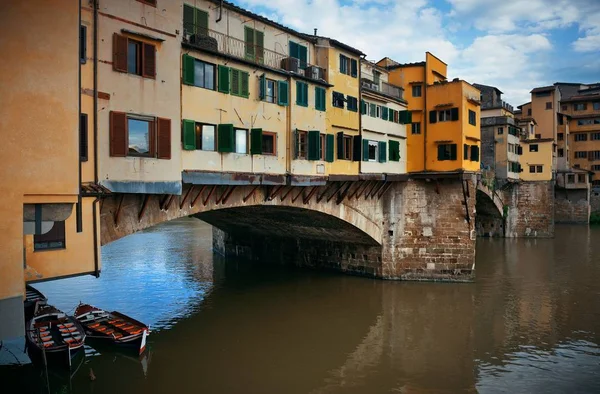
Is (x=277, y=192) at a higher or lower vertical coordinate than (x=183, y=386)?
higher

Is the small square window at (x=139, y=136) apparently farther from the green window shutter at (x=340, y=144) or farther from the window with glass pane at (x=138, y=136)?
the green window shutter at (x=340, y=144)

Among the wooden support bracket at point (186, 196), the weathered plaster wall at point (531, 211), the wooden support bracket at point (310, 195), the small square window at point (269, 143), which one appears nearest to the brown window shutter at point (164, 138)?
the wooden support bracket at point (186, 196)

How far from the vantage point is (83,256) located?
12.9 metres

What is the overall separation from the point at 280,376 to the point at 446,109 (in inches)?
788

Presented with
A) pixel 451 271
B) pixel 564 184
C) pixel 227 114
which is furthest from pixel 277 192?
pixel 564 184

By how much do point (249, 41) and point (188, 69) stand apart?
456 cm

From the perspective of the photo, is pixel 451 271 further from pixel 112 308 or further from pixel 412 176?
pixel 112 308

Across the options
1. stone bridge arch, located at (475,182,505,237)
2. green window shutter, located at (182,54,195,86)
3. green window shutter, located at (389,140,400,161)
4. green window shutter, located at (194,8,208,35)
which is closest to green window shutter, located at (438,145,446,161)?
green window shutter, located at (389,140,400,161)

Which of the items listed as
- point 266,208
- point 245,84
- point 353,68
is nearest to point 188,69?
point 245,84

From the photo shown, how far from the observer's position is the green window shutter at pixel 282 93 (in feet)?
68.3

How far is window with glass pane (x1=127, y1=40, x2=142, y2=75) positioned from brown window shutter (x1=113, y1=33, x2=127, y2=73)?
31 cm

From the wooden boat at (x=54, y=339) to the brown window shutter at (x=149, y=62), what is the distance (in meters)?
9.38

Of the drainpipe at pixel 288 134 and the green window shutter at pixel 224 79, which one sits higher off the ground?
the green window shutter at pixel 224 79

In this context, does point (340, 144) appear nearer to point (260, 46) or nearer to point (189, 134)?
point (260, 46)
